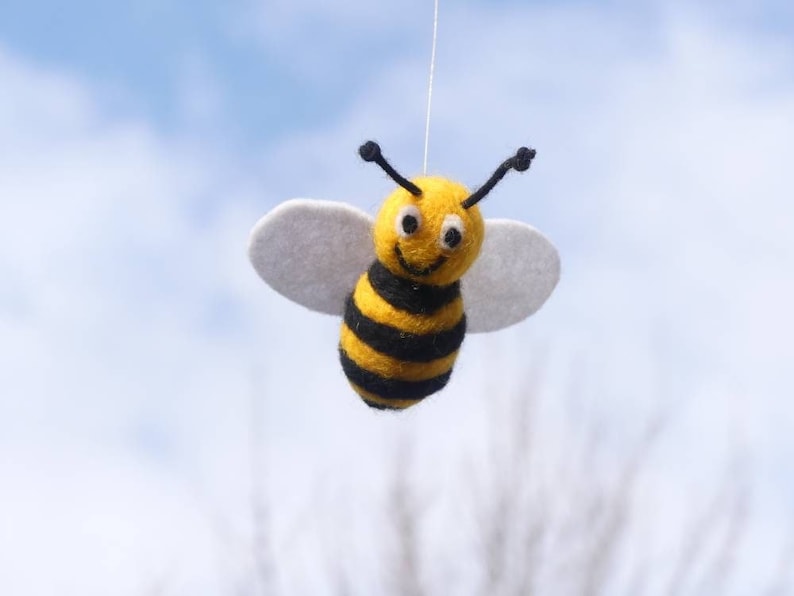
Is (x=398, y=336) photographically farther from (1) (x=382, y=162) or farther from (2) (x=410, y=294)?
(1) (x=382, y=162)

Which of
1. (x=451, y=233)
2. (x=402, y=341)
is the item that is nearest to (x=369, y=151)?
(x=451, y=233)

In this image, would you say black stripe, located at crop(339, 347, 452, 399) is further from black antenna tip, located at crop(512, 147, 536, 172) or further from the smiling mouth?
black antenna tip, located at crop(512, 147, 536, 172)

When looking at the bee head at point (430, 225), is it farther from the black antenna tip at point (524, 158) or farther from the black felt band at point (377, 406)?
the black felt band at point (377, 406)

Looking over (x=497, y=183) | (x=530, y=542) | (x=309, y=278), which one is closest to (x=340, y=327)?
(x=309, y=278)

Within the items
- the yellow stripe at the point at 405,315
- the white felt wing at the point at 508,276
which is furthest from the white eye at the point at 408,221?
the white felt wing at the point at 508,276

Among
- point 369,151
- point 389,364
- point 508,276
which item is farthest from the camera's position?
point 508,276

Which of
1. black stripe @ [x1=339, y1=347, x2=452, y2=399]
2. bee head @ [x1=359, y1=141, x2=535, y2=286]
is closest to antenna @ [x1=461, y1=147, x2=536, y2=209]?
bee head @ [x1=359, y1=141, x2=535, y2=286]

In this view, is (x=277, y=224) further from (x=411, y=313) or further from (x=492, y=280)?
(x=492, y=280)
